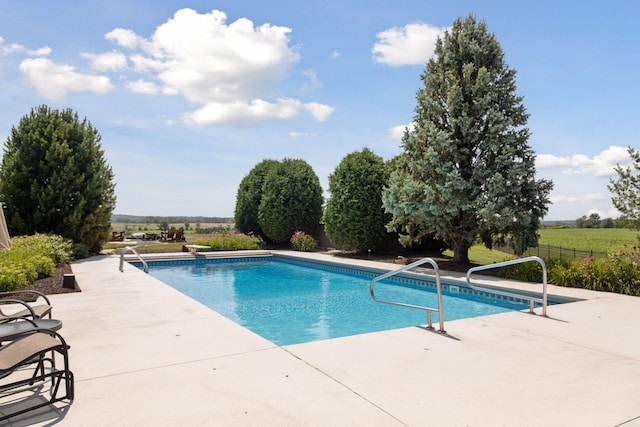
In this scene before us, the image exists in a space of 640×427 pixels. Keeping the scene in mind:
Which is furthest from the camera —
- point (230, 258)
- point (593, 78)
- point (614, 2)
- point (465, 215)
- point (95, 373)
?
point (230, 258)

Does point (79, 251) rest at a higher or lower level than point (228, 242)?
lower

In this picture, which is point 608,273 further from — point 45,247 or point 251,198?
point 251,198

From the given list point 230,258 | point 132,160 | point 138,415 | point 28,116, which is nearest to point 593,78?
point 138,415

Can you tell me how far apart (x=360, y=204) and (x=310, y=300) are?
7.08 metres

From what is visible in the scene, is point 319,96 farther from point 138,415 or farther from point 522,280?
point 138,415

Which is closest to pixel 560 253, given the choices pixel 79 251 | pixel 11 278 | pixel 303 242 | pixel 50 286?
pixel 303 242

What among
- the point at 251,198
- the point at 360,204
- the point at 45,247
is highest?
the point at 251,198

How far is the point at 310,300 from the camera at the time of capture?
32.6 feet

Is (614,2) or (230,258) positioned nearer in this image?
(614,2)

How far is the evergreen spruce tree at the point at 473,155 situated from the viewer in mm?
11573

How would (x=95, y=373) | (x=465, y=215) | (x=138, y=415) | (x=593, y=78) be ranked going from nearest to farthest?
1. (x=138, y=415)
2. (x=95, y=373)
3. (x=593, y=78)
4. (x=465, y=215)

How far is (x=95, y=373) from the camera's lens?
4.00 m

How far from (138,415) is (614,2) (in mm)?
11111

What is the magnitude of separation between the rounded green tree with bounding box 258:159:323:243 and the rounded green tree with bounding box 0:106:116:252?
7.75 meters
